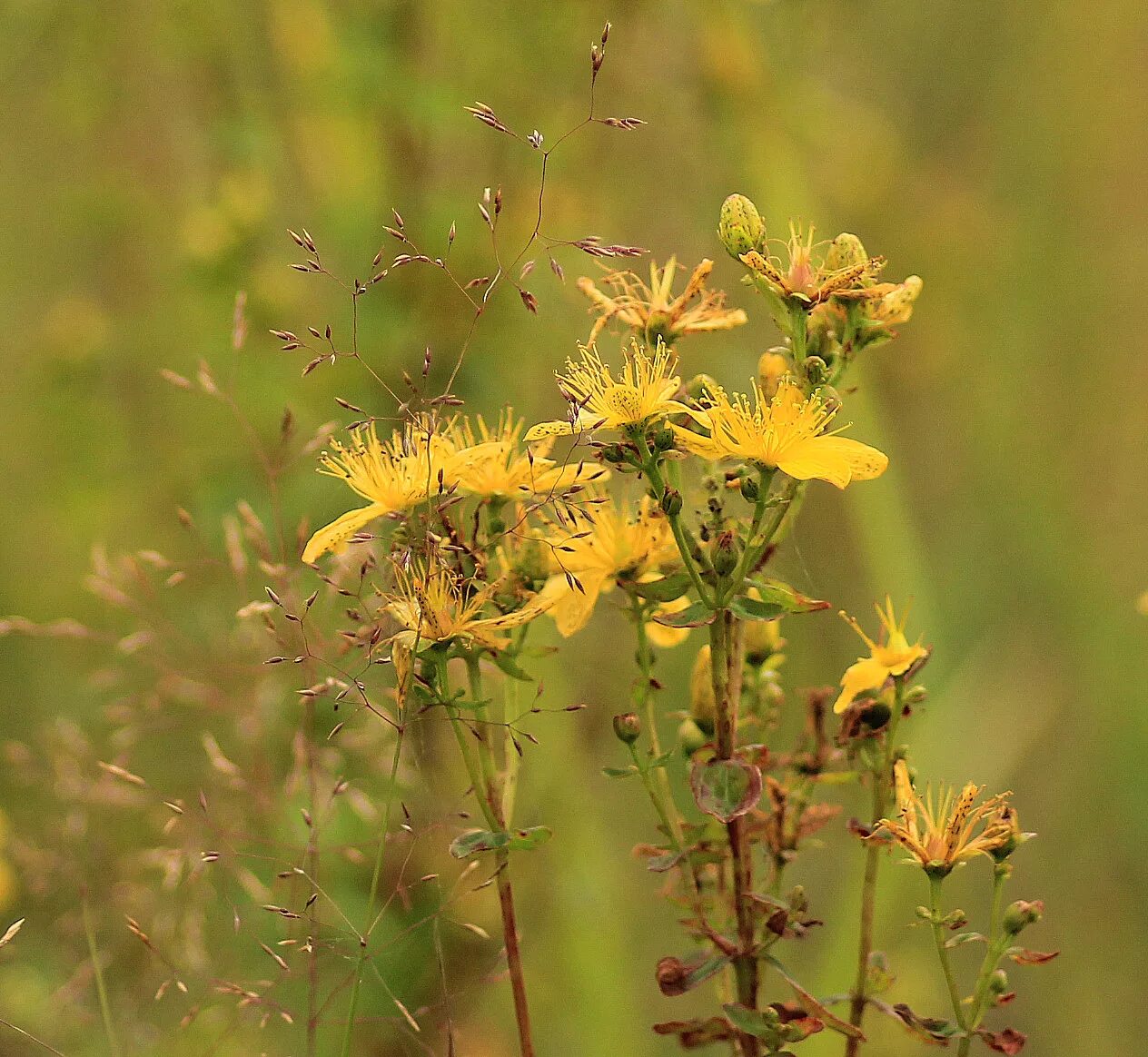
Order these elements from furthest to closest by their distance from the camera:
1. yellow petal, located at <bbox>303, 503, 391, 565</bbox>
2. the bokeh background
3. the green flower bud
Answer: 1. the bokeh background
2. yellow petal, located at <bbox>303, 503, 391, 565</bbox>
3. the green flower bud

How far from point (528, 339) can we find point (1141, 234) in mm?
1909

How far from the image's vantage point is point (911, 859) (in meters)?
0.92

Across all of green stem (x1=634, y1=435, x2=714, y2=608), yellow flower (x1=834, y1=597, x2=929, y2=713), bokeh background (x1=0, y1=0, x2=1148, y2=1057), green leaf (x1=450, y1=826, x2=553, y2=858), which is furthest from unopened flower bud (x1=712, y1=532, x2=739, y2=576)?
bokeh background (x1=0, y1=0, x2=1148, y2=1057)

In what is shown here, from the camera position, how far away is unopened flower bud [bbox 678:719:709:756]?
3.31ft

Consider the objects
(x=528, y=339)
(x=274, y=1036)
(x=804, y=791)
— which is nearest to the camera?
(x=804, y=791)

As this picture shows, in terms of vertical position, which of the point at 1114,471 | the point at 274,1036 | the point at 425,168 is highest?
the point at 425,168

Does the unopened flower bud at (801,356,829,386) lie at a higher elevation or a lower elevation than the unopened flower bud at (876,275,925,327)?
lower

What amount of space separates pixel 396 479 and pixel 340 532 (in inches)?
2.3

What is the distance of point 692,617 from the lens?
0.91 metres

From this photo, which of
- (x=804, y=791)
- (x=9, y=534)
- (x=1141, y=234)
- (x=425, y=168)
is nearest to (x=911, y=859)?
(x=804, y=791)

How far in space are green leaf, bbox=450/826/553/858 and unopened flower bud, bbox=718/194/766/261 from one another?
441mm

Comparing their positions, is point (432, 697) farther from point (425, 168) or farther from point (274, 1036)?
point (425, 168)

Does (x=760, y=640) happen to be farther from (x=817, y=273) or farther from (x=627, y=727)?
(x=817, y=273)

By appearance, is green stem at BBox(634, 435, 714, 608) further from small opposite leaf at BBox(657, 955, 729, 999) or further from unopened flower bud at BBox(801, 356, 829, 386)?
small opposite leaf at BBox(657, 955, 729, 999)
